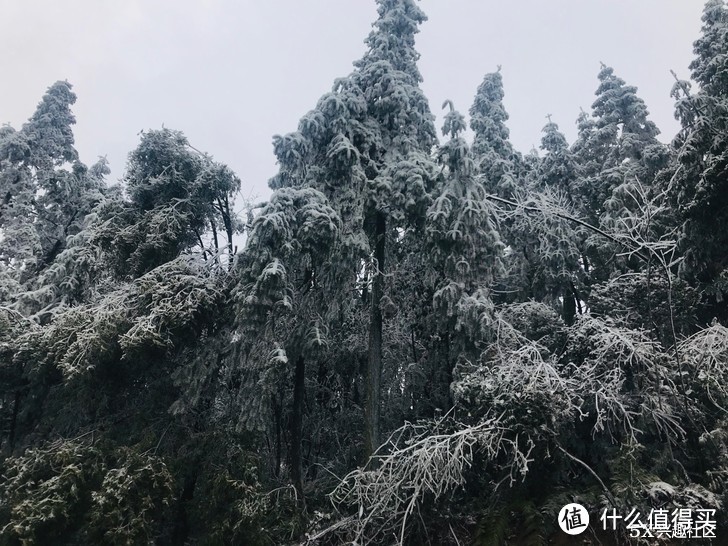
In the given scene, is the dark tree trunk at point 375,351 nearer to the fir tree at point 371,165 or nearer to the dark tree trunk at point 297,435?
the fir tree at point 371,165

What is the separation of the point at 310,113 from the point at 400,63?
3.24 m

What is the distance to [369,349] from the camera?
37.3ft

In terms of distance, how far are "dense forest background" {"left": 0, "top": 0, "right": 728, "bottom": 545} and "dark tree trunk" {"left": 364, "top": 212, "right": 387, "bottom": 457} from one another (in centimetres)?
4

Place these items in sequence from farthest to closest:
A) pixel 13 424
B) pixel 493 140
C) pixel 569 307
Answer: pixel 493 140, pixel 569 307, pixel 13 424

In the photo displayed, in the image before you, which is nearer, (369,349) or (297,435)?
(297,435)

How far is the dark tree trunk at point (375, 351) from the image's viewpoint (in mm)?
10609

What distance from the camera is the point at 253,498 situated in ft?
29.5

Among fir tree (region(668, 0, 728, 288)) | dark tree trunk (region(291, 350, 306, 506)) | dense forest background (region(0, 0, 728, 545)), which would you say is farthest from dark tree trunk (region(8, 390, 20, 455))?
fir tree (region(668, 0, 728, 288))

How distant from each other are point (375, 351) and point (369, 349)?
16 cm

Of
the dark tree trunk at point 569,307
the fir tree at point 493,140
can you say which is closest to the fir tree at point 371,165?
the fir tree at point 493,140

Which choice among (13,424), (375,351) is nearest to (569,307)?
(375,351)

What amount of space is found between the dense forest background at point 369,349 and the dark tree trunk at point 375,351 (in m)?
0.04

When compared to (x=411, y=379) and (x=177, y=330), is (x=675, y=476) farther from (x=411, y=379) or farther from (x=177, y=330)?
(x=177, y=330)

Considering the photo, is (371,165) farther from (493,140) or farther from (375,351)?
(493,140)
